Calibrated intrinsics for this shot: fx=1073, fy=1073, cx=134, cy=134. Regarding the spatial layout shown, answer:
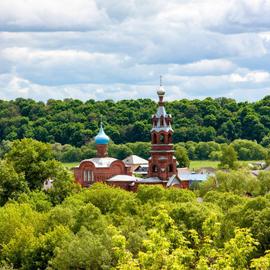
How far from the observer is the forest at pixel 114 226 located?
130 ft

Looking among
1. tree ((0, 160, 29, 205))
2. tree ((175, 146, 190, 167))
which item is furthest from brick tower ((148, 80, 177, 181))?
tree ((175, 146, 190, 167))

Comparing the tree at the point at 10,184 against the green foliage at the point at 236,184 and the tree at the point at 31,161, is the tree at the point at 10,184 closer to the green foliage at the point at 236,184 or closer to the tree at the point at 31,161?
the tree at the point at 31,161

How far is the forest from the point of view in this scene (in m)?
39.5

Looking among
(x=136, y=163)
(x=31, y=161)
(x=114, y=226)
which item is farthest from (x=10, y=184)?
(x=136, y=163)

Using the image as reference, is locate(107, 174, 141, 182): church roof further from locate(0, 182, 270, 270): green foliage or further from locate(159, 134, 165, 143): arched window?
locate(0, 182, 270, 270): green foliage

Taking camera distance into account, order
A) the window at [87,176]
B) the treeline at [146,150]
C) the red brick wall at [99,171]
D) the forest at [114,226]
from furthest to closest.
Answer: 1. the treeline at [146,150]
2. the window at [87,176]
3. the red brick wall at [99,171]
4. the forest at [114,226]

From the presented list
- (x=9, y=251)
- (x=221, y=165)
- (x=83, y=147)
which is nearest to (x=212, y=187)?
(x=221, y=165)

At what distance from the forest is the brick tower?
2657 centimetres

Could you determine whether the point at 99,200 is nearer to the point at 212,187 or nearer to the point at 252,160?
the point at 212,187

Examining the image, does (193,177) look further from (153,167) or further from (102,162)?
(153,167)

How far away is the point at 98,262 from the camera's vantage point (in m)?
55.4

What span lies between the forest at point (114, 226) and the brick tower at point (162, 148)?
26575mm

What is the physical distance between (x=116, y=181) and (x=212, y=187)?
1124 cm

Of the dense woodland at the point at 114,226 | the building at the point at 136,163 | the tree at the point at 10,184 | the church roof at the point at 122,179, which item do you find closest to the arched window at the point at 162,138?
the church roof at the point at 122,179
